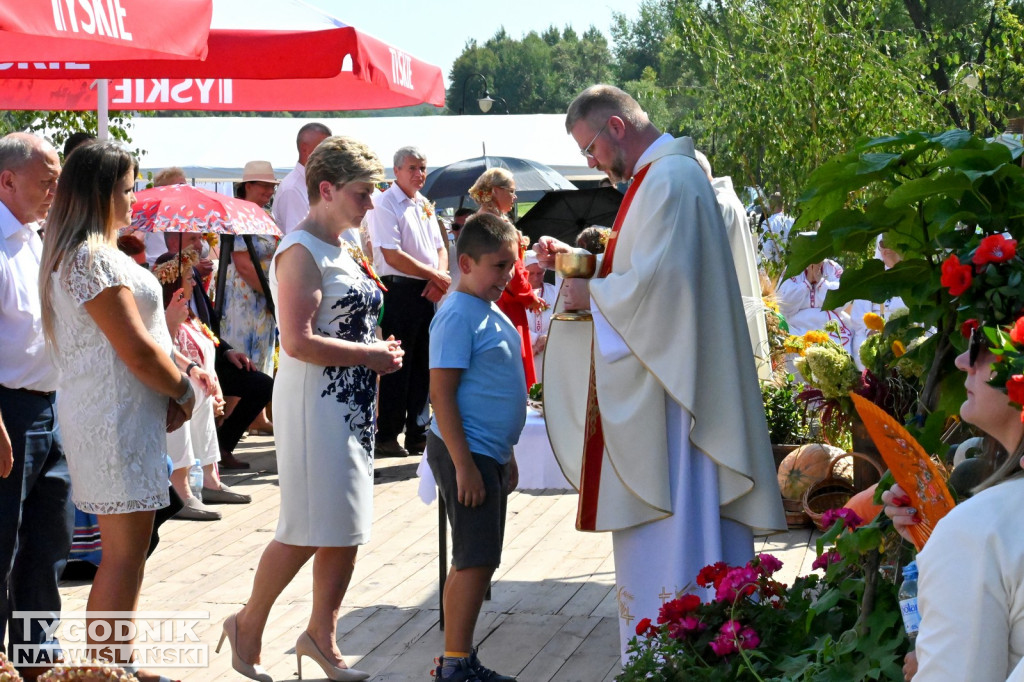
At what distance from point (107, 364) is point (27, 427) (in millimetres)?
376

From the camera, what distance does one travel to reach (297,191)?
27.4 ft

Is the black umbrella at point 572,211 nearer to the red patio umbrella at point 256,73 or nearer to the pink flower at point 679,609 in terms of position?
the red patio umbrella at point 256,73

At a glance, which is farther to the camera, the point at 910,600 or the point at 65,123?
the point at 65,123

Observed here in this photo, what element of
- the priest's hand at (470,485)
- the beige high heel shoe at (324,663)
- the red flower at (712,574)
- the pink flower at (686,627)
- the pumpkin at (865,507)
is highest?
the pumpkin at (865,507)

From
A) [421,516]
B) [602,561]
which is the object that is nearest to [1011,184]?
[602,561]

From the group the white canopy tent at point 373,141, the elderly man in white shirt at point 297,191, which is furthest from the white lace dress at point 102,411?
the white canopy tent at point 373,141

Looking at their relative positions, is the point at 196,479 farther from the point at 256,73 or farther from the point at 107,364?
the point at 107,364

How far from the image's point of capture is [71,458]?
12.4 feet

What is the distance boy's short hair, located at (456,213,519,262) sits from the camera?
415 centimetres

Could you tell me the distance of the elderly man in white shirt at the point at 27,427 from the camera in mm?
3805

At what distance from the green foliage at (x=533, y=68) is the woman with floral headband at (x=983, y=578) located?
109313mm

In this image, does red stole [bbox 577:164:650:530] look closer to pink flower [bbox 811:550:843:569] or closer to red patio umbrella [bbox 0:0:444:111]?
pink flower [bbox 811:550:843:569]

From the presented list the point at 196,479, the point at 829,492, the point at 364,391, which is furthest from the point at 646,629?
the point at 196,479

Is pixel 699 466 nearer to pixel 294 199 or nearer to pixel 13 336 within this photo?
pixel 13 336
